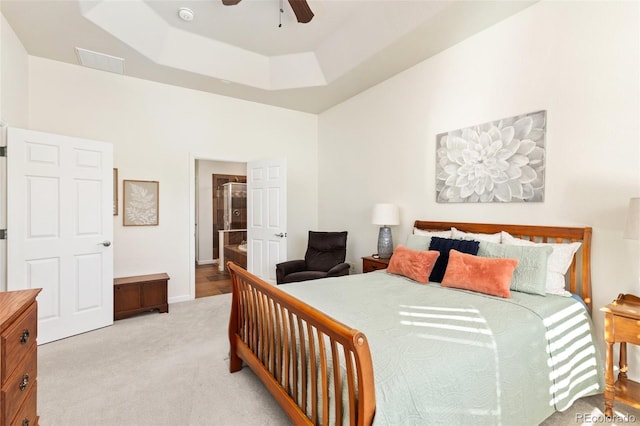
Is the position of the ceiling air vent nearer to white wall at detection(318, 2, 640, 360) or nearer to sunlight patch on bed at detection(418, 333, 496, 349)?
white wall at detection(318, 2, 640, 360)

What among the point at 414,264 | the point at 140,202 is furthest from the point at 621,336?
the point at 140,202

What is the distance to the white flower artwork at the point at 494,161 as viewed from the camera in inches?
102

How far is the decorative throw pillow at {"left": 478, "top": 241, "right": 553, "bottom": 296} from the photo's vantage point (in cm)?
216

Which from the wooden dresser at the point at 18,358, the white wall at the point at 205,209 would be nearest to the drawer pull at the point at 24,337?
the wooden dresser at the point at 18,358

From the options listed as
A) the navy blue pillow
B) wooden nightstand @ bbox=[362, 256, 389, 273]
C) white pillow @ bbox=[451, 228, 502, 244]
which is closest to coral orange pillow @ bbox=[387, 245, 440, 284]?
the navy blue pillow

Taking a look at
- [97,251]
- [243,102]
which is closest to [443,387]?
[97,251]

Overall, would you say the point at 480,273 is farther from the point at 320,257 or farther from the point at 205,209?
the point at 205,209

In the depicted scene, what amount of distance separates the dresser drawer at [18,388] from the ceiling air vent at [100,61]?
10.7 ft

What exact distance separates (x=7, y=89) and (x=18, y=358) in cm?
282

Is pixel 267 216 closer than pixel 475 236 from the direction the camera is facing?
No

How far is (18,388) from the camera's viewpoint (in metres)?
1.31

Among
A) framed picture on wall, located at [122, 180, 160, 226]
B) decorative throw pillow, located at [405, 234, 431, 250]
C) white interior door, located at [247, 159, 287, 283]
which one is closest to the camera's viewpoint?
decorative throw pillow, located at [405, 234, 431, 250]

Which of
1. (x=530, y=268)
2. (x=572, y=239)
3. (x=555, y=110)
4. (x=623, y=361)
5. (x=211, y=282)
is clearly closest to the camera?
(x=623, y=361)

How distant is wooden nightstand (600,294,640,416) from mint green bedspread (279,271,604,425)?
4.8 inches
